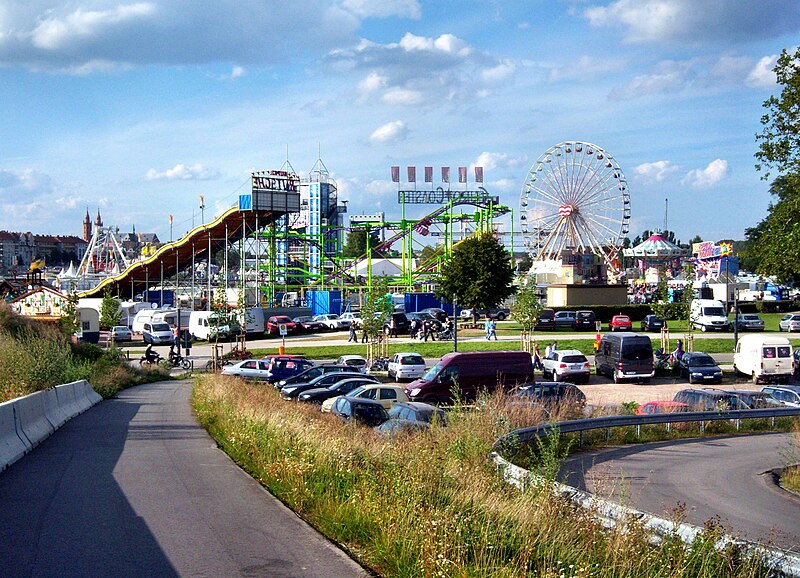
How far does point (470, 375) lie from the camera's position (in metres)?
28.5

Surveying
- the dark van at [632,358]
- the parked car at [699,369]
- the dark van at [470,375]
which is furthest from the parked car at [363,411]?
the parked car at [699,369]

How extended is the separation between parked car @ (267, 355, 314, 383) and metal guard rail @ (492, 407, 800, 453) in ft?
56.7

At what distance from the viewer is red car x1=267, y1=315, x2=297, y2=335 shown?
217 ft

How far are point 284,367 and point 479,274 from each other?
30434 mm

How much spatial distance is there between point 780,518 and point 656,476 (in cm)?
329

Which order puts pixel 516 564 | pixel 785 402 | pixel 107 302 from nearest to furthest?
pixel 516 564
pixel 785 402
pixel 107 302

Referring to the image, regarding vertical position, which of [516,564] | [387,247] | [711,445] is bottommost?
[711,445]

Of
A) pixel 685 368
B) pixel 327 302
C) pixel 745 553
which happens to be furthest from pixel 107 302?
pixel 745 553

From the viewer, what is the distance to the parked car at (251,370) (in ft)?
115

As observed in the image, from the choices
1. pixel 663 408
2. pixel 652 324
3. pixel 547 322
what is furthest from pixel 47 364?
pixel 652 324

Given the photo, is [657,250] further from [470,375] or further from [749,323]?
[470,375]

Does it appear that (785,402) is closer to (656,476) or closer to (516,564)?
(656,476)

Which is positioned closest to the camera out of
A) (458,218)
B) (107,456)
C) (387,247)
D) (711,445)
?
(107,456)

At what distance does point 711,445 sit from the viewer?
69.2 feet
